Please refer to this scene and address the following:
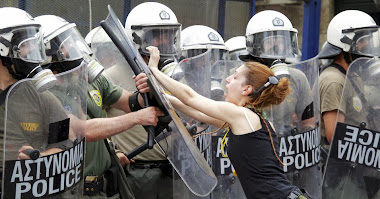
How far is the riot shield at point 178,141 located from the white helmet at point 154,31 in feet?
3.63

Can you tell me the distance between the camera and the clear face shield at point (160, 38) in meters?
5.10

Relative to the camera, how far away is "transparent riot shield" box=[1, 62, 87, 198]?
3.40 meters

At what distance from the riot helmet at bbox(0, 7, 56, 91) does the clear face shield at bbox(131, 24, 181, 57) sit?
1.30 m

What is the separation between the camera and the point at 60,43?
4.44 m

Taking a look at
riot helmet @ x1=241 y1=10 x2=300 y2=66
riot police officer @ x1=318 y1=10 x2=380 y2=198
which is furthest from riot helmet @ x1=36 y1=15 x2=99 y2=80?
riot police officer @ x1=318 y1=10 x2=380 y2=198

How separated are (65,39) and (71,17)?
2.25 meters

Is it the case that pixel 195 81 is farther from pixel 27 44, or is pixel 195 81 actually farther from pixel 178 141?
pixel 27 44

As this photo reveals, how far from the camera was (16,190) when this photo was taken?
3408 millimetres

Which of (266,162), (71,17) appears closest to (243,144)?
(266,162)

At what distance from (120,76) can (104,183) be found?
77cm

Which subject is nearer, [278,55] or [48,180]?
[48,180]

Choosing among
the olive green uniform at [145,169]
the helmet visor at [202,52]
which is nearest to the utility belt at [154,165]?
the olive green uniform at [145,169]

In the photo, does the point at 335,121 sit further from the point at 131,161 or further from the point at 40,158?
the point at 40,158

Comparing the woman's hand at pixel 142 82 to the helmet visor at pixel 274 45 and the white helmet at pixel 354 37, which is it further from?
the white helmet at pixel 354 37
